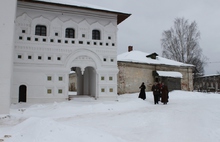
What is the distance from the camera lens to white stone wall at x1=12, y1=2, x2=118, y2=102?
1364 centimetres

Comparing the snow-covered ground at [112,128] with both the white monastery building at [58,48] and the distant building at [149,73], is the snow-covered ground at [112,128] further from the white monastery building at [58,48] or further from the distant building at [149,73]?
the distant building at [149,73]

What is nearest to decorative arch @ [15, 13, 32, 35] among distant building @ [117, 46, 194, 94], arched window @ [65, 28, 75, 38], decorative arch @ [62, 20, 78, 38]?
decorative arch @ [62, 20, 78, 38]

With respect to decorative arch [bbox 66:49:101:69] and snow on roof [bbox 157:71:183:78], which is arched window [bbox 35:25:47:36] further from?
snow on roof [bbox 157:71:183:78]

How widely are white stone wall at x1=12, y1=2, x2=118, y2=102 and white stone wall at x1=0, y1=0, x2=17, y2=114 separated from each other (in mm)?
3599

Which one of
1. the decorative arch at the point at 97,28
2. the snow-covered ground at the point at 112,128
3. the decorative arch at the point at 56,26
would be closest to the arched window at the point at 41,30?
the decorative arch at the point at 56,26

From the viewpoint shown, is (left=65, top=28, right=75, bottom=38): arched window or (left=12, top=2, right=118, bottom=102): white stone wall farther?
(left=65, top=28, right=75, bottom=38): arched window

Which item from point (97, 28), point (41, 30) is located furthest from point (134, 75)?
point (41, 30)

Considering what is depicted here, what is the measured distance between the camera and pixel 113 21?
51.8 feet

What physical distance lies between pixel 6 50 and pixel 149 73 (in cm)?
1520

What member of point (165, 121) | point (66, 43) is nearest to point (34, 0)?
point (66, 43)

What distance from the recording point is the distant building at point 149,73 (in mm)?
20500

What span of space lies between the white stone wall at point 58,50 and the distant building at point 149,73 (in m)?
5.16

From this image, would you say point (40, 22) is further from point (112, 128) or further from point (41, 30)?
point (112, 128)

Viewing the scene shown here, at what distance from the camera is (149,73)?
22.3 meters
